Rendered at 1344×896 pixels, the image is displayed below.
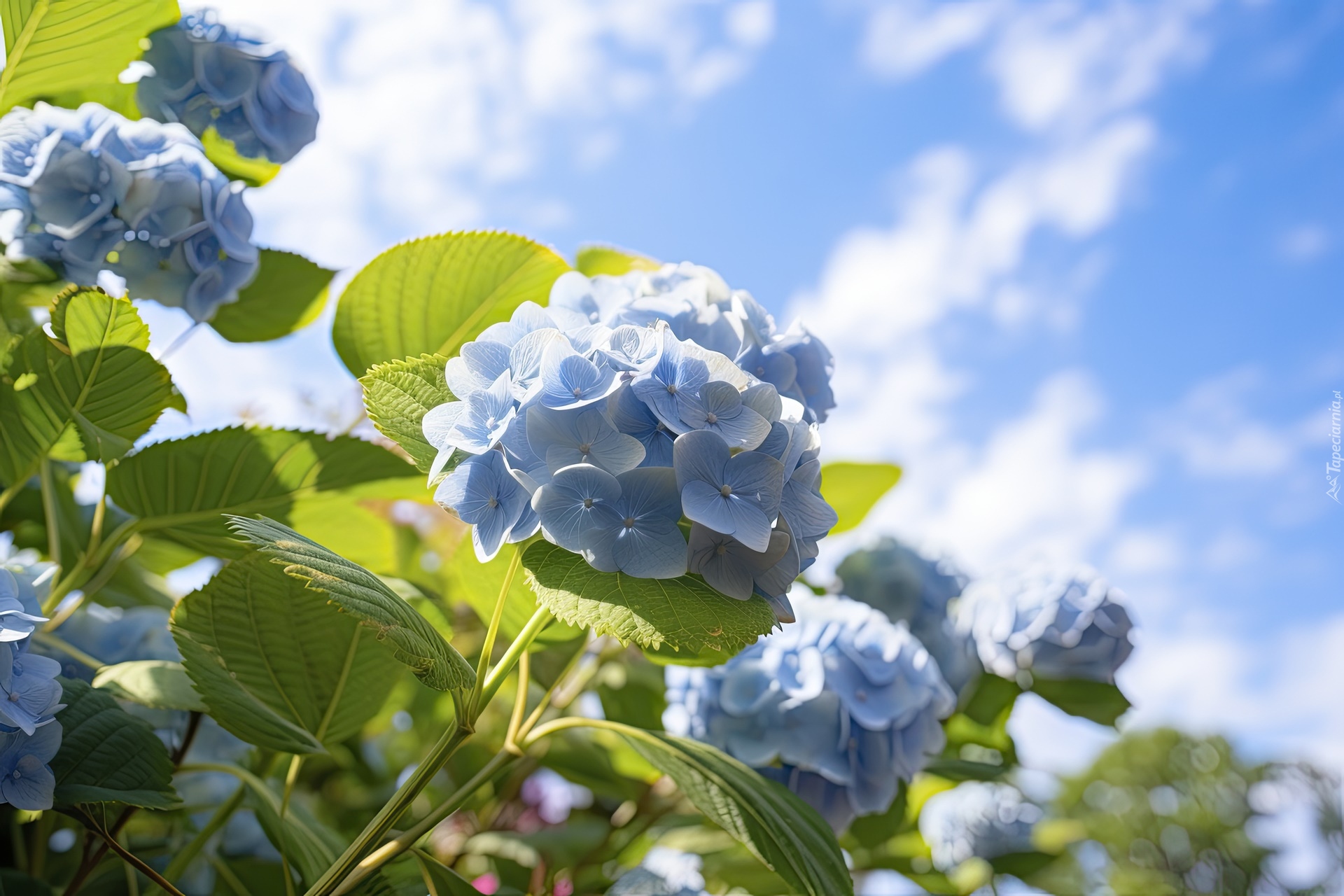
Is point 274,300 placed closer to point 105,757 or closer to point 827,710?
point 105,757

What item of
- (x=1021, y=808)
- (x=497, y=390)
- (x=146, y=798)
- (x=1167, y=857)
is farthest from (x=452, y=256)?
(x=1167, y=857)

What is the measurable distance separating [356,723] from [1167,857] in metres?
12.1

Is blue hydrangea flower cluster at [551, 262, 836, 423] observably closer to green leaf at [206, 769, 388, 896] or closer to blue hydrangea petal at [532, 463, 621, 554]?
blue hydrangea petal at [532, 463, 621, 554]

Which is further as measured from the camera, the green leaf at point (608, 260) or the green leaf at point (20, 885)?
the green leaf at point (608, 260)

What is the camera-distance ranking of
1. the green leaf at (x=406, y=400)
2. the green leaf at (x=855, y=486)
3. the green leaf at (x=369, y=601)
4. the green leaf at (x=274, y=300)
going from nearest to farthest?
the green leaf at (x=369, y=601), the green leaf at (x=406, y=400), the green leaf at (x=274, y=300), the green leaf at (x=855, y=486)

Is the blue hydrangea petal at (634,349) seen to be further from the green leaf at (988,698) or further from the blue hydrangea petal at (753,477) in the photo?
the green leaf at (988,698)

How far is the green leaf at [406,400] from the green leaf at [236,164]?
45 centimetres

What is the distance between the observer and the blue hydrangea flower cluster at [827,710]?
31.7 inches

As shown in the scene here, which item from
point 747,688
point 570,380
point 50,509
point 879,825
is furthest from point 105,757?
point 879,825

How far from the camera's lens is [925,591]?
1219 mm

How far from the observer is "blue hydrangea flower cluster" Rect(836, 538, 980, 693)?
1191mm

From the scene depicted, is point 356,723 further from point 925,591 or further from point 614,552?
point 925,591

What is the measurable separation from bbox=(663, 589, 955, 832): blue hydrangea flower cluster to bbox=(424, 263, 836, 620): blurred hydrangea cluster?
1.18ft

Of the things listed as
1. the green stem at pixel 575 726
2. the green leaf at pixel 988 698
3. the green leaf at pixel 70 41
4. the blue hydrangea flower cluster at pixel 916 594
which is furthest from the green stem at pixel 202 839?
the green leaf at pixel 988 698
